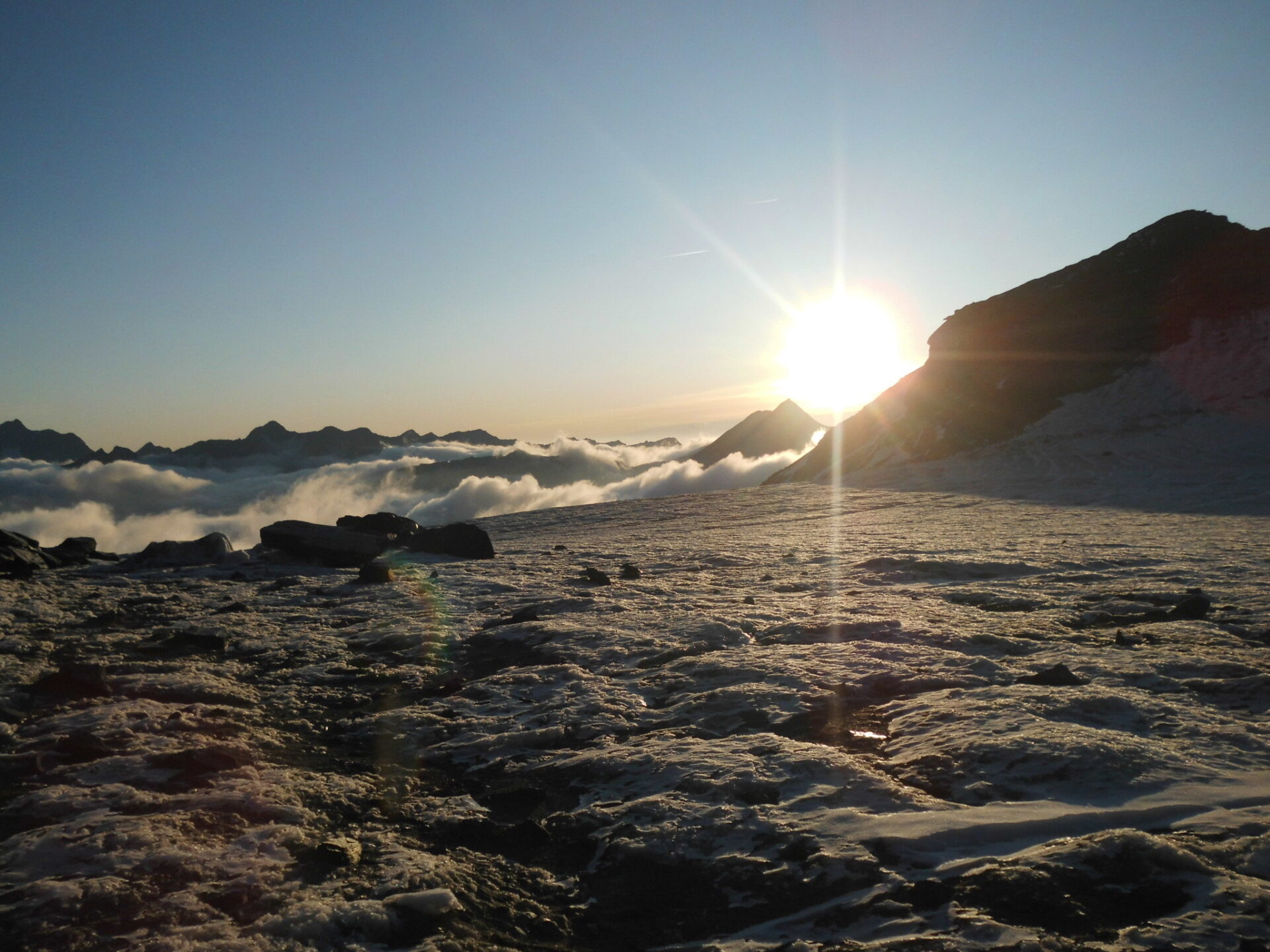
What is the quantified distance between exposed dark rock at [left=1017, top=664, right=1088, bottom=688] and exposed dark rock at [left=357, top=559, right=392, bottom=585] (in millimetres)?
12643

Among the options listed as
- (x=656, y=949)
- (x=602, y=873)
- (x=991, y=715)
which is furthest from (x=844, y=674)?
(x=656, y=949)

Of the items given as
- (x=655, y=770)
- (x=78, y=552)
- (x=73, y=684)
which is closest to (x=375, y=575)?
(x=73, y=684)

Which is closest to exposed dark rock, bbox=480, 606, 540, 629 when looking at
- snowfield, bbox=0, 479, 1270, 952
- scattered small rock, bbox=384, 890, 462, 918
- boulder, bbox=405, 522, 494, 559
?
snowfield, bbox=0, 479, 1270, 952

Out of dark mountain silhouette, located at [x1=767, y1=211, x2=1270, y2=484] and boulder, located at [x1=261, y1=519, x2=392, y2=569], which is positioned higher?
dark mountain silhouette, located at [x1=767, y1=211, x2=1270, y2=484]

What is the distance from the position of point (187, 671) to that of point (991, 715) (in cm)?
916

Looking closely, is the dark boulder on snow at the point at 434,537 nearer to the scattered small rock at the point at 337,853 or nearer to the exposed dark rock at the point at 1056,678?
the exposed dark rock at the point at 1056,678

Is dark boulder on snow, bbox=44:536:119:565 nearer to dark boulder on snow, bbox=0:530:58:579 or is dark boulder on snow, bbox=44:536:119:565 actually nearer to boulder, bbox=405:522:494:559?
dark boulder on snow, bbox=0:530:58:579

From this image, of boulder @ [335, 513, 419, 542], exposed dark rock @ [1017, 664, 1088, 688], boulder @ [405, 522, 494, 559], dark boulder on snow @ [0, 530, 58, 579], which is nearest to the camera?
exposed dark rock @ [1017, 664, 1088, 688]

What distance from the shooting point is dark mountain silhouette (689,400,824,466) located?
163625 mm

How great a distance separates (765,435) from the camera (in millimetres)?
168000

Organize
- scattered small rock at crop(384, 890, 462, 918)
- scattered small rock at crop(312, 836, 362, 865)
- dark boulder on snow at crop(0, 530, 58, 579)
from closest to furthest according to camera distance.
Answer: scattered small rock at crop(384, 890, 462, 918), scattered small rock at crop(312, 836, 362, 865), dark boulder on snow at crop(0, 530, 58, 579)

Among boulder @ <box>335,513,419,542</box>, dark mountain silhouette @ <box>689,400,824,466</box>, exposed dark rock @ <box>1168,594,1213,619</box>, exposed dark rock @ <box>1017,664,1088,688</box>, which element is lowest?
exposed dark rock @ <box>1017,664,1088,688</box>

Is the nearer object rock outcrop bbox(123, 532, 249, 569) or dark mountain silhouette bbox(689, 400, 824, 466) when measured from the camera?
rock outcrop bbox(123, 532, 249, 569)

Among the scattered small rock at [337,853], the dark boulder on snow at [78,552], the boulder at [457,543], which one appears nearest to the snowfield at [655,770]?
the scattered small rock at [337,853]
